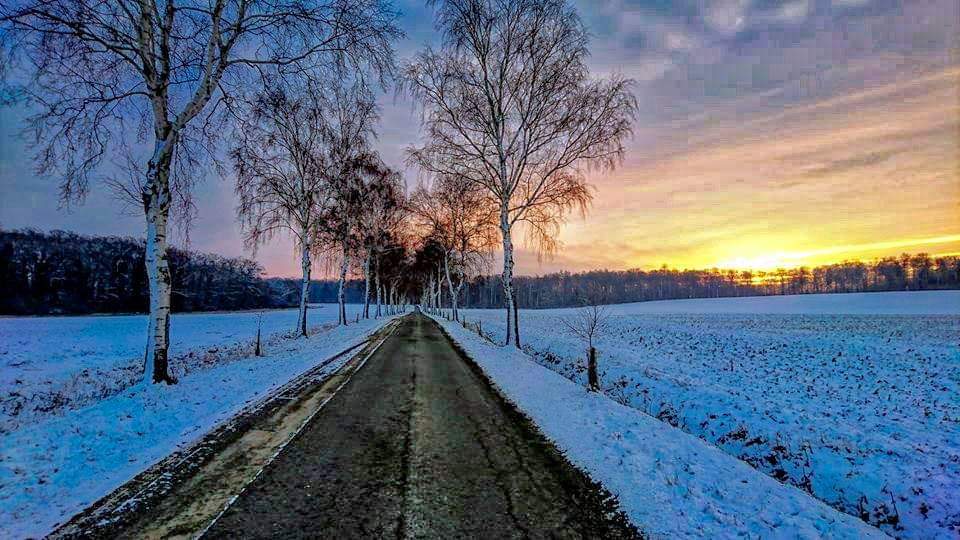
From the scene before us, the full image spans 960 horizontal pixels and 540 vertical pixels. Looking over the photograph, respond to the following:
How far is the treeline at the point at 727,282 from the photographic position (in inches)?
4870

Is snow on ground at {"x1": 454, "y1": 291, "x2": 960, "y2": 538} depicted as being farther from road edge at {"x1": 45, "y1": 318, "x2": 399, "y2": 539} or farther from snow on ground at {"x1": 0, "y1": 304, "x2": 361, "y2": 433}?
snow on ground at {"x1": 0, "y1": 304, "x2": 361, "y2": 433}

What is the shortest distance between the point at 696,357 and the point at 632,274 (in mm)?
175920

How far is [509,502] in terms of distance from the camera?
388cm

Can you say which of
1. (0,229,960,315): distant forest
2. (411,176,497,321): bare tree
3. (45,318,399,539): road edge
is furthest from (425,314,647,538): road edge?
(411,176,497,321): bare tree

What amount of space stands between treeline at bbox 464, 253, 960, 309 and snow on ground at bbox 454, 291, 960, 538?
10693cm

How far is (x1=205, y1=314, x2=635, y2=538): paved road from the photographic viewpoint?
3395mm

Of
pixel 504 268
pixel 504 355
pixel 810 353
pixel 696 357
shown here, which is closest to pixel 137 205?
pixel 504 355

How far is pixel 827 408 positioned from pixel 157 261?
53.0ft

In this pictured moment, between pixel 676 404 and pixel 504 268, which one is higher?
pixel 504 268

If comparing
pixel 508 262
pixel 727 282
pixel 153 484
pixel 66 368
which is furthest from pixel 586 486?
pixel 727 282

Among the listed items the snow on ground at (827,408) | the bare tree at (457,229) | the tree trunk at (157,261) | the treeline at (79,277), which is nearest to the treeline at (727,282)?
the treeline at (79,277)

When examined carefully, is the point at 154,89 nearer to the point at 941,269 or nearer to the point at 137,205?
the point at 137,205

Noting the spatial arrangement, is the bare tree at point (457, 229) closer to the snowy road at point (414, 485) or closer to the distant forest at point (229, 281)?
the distant forest at point (229, 281)

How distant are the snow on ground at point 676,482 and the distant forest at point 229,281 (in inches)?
239
